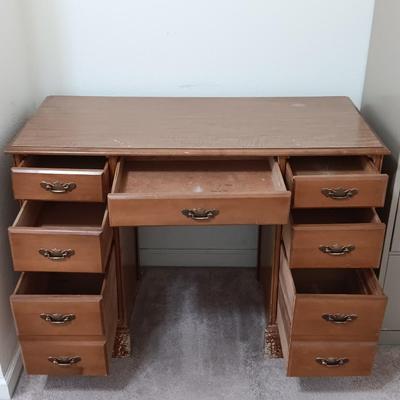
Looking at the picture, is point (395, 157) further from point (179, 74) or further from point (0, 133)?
point (0, 133)

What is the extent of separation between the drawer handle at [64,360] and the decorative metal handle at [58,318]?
0.39 ft

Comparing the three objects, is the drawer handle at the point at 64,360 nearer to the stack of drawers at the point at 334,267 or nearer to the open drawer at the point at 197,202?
the open drawer at the point at 197,202

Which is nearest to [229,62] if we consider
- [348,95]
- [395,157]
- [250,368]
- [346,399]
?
[348,95]

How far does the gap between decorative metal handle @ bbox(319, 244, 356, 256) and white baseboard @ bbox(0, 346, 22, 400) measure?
1.03 metres

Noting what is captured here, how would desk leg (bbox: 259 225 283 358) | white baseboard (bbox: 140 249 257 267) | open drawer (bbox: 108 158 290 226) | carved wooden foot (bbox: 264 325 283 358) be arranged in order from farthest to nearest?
white baseboard (bbox: 140 249 257 267)
carved wooden foot (bbox: 264 325 283 358)
desk leg (bbox: 259 225 283 358)
open drawer (bbox: 108 158 290 226)

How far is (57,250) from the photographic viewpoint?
1560 mm

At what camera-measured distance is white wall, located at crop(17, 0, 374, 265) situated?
1.97 meters

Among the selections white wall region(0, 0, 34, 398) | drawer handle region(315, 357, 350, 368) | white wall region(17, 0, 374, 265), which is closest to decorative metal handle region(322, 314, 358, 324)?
drawer handle region(315, 357, 350, 368)

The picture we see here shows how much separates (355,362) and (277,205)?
54cm

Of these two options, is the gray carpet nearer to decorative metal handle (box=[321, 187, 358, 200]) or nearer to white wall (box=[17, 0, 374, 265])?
decorative metal handle (box=[321, 187, 358, 200])

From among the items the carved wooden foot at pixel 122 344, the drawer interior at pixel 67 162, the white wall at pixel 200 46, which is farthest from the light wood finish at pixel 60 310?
the white wall at pixel 200 46

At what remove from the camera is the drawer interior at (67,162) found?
1.74 m

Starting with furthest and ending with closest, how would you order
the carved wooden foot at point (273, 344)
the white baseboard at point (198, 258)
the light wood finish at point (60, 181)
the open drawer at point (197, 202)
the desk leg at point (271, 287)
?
the white baseboard at point (198, 258) → the carved wooden foot at point (273, 344) → the desk leg at point (271, 287) → the light wood finish at point (60, 181) → the open drawer at point (197, 202)

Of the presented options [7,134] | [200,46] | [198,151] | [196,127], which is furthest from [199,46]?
[7,134]
